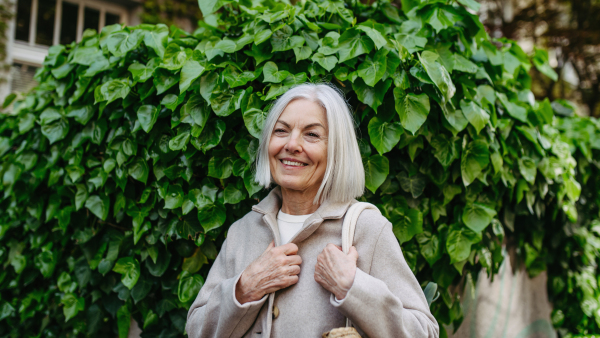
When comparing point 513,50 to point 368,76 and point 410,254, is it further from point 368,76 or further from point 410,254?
point 410,254

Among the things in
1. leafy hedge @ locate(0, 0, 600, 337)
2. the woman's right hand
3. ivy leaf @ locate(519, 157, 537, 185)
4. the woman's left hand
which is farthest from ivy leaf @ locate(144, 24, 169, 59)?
ivy leaf @ locate(519, 157, 537, 185)

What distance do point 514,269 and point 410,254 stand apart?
122cm

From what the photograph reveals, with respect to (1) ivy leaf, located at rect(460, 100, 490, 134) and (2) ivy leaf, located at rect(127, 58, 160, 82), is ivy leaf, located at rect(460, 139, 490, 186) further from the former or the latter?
(2) ivy leaf, located at rect(127, 58, 160, 82)

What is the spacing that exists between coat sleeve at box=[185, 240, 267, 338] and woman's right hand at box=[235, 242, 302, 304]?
0.03 m

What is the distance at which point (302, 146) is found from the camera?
5.08 ft

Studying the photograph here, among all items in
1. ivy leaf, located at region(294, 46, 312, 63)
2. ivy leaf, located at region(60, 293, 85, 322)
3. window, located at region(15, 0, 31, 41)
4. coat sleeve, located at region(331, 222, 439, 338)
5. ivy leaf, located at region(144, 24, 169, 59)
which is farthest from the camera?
window, located at region(15, 0, 31, 41)

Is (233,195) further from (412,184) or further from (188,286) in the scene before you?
(412,184)

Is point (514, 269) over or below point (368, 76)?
below

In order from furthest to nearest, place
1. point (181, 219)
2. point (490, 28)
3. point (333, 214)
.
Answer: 1. point (490, 28)
2. point (181, 219)
3. point (333, 214)

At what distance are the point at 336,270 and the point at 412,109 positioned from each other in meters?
0.85

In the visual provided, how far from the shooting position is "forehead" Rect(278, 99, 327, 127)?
61.7 inches

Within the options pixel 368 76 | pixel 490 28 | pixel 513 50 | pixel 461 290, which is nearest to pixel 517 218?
pixel 461 290

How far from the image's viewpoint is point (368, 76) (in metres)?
1.81

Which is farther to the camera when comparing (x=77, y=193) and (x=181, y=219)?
(x=77, y=193)
